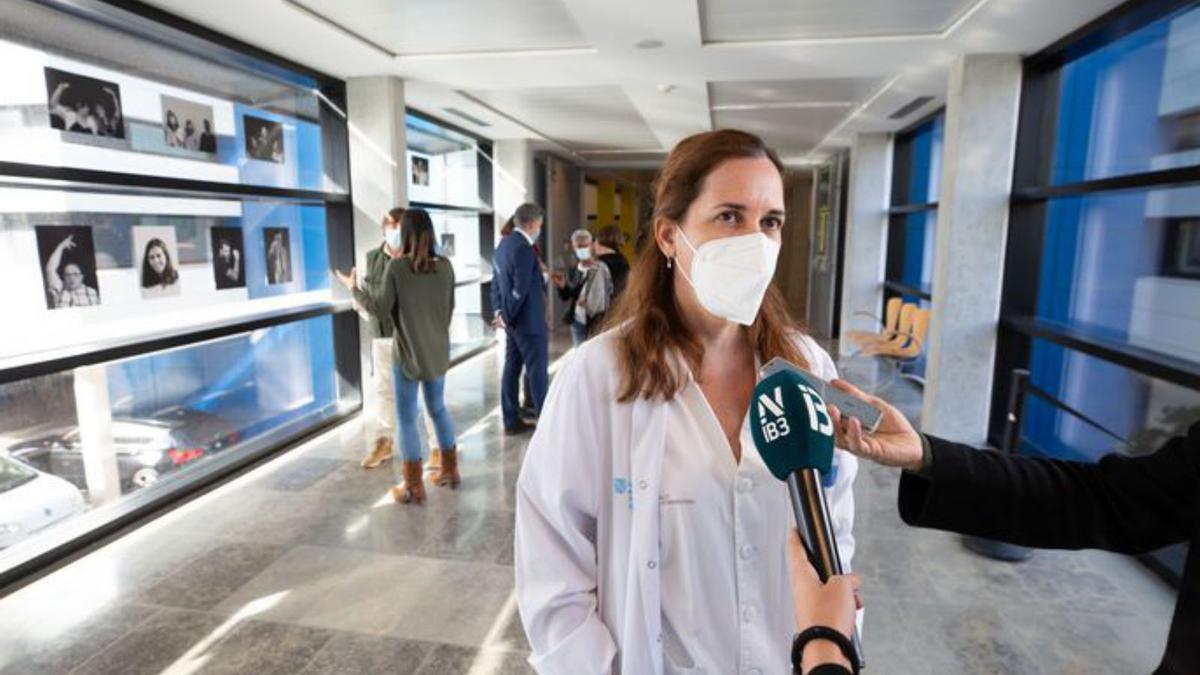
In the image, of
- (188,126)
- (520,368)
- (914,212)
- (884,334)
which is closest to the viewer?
(188,126)

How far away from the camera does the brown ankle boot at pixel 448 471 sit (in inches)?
169

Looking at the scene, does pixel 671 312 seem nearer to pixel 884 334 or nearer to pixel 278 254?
pixel 278 254

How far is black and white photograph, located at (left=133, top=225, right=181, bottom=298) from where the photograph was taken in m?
3.89

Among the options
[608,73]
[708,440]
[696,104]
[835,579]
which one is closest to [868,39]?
[608,73]

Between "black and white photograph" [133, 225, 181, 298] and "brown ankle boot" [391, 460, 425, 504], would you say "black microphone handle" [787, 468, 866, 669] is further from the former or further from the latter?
"black and white photograph" [133, 225, 181, 298]

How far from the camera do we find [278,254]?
5195 mm

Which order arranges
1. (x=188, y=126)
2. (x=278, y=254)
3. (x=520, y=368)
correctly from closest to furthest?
(x=188, y=126)
(x=278, y=254)
(x=520, y=368)

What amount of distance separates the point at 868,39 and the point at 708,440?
4159 mm

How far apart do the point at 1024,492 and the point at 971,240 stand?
175 inches

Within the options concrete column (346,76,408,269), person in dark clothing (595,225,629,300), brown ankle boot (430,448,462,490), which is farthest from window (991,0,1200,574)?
concrete column (346,76,408,269)

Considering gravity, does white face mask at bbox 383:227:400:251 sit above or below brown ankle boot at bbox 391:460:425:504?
above

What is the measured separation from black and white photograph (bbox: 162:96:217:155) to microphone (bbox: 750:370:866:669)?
4.35 meters

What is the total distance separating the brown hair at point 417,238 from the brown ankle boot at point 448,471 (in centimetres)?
119

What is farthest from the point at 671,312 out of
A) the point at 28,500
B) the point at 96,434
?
the point at 96,434
